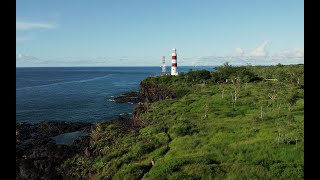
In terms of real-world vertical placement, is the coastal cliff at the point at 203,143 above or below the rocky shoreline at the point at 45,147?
above

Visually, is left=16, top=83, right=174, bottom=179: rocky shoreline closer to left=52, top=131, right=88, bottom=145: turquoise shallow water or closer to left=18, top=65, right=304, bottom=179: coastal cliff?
left=52, top=131, right=88, bottom=145: turquoise shallow water

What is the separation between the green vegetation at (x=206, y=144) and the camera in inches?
1095

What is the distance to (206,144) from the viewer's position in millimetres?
35656

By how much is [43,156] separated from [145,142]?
12723 mm

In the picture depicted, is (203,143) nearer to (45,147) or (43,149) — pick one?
(43,149)

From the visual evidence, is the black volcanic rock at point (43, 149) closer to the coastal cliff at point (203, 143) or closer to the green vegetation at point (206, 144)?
the coastal cliff at point (203, 143)

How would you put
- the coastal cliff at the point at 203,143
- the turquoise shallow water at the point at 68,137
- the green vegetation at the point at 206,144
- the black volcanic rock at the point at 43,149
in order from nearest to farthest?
the green vegetation at the point at 206,144 < the coastal cliff at the point at 203,143 < the black volcanic rock at the point at 43,149 < the turquoise shallow water at the point at 68,137

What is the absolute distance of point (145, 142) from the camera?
39562mm

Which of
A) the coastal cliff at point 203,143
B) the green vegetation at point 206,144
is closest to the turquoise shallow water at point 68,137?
the coastal cliff at point 203,143

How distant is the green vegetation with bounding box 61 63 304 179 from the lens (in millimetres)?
27812

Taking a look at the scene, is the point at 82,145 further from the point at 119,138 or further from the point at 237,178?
the point at 237,178

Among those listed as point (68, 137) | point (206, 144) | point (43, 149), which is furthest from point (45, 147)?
point (206, 144)
